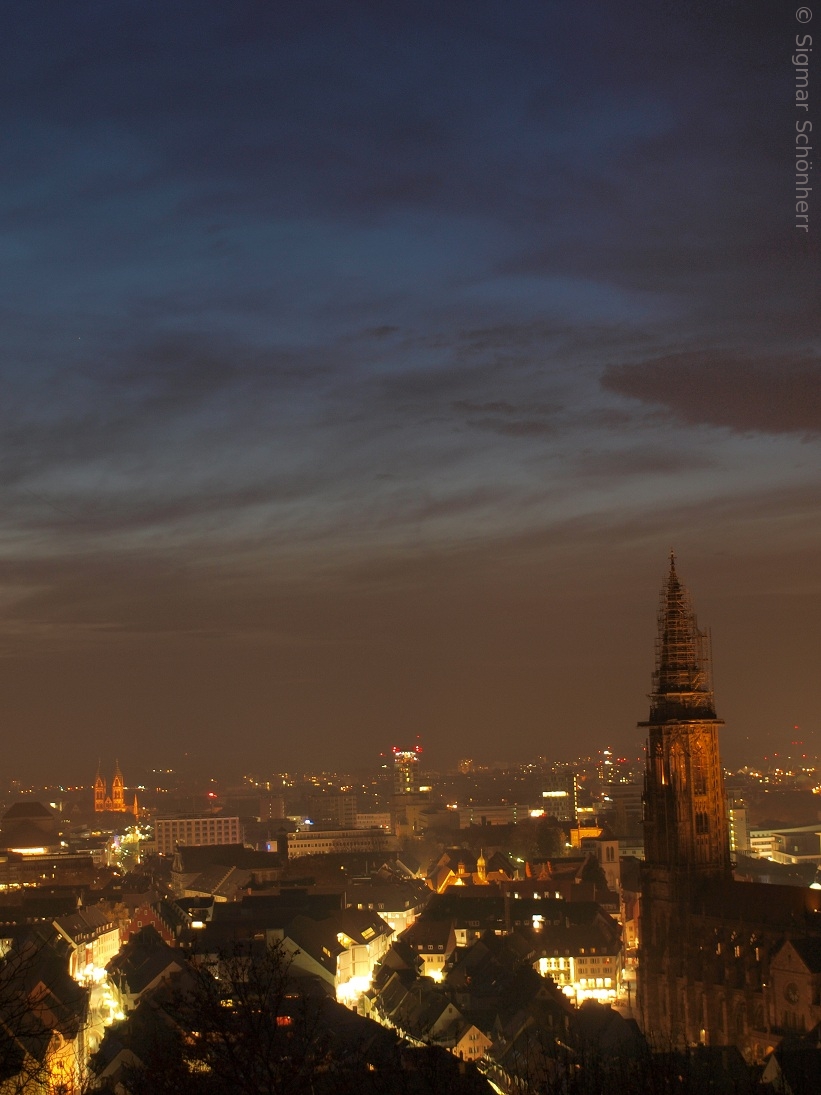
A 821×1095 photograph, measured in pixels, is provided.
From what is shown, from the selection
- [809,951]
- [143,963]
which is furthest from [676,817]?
[143,963]

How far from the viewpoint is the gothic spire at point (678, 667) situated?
67188 mm

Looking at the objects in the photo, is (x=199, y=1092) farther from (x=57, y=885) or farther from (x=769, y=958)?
(x=57, y=885)

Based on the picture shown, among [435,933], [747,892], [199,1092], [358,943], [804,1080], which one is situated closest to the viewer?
[199,1092]

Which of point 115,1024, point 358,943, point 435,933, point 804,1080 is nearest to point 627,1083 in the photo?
point 804,1080

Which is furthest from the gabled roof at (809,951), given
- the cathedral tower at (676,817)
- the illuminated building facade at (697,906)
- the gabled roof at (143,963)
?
the gabled roof at (143,963)

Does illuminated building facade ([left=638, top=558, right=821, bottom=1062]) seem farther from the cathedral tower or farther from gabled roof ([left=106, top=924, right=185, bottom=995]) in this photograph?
gabled roof ([left=106, top=924, right=185, bottom=995])

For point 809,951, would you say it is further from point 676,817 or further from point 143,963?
point 143,963

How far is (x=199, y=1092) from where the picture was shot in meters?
23.8

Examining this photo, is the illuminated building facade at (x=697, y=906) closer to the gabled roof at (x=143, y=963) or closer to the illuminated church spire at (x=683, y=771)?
the illuminated church spire at (x=683, y=771)

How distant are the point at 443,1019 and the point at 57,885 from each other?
62.8m

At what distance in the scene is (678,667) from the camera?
2680 inches

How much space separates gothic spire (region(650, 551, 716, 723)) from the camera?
67188 mm

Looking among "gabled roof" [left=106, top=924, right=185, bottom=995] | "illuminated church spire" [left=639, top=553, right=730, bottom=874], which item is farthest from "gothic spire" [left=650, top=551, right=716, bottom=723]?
"gabled roof" [left=106, top=924, right=185, bottom=995]

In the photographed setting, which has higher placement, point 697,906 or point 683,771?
point 683,771
